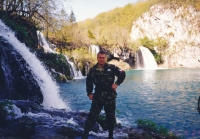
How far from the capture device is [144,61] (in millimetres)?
61438

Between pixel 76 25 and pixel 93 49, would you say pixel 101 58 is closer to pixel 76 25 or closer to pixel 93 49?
pixel 76 25

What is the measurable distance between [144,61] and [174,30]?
2384 cm

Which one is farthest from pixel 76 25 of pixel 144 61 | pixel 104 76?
pixel 104 76

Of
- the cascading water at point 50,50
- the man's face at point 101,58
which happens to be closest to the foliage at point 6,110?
the man's face at point 101,58

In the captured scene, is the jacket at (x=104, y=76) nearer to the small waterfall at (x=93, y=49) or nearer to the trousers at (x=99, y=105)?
the trousers at (x=99, y=105)

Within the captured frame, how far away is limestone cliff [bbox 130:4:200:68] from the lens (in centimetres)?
6856

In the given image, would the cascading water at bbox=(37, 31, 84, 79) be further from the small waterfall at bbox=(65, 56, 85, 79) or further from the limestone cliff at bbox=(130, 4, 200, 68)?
the limestone cliff at bbox=(130, 4, 200, 68)

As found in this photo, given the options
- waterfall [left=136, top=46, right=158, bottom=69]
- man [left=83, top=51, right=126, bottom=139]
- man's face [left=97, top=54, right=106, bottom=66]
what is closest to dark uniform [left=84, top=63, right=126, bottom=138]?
man [left=83, top=51, right=126, bottom=139]

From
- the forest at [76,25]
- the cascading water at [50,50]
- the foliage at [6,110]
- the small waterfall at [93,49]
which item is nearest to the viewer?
the foliage at [6,110]

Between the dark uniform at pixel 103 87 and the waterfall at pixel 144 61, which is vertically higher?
the waterfall at pixel 144 61

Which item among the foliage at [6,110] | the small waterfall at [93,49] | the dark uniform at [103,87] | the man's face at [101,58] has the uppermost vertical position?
the small waterfall at [93,49]

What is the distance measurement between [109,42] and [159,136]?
182 ft

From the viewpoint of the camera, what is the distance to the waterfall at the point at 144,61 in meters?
61.0

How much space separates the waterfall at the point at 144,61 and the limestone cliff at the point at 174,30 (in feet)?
20.4
